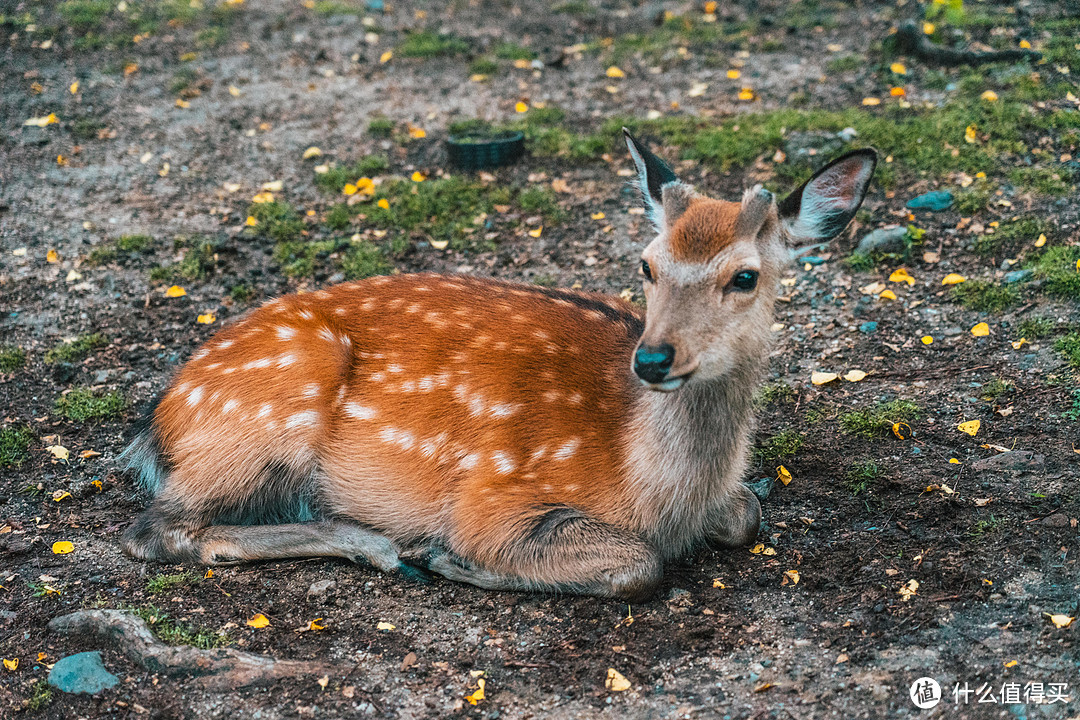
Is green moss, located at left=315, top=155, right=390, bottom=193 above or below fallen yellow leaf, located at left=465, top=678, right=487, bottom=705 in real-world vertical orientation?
above

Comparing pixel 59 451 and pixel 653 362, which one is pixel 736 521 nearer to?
pixel 653 362

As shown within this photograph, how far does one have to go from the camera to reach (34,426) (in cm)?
564

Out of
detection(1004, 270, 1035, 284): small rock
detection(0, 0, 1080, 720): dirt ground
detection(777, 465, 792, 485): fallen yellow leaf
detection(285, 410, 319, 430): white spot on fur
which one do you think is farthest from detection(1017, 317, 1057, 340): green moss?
detection(285, 410, 319, 430): white spot on fur

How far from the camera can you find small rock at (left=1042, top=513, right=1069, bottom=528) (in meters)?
4.20

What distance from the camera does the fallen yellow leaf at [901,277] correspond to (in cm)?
651

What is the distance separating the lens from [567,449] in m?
4.39

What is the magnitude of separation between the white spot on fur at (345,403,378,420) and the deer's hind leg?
87 centimetres

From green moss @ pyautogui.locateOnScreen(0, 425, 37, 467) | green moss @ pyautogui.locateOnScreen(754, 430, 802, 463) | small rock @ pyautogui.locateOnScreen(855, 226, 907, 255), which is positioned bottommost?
green moss @ pyautogui.locateOnScreen(0, 425, 37, 467)

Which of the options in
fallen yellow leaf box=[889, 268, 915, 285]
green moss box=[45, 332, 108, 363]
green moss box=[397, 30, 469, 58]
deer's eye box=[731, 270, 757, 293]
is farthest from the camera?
green moss box=[397, 30, 469, 58]

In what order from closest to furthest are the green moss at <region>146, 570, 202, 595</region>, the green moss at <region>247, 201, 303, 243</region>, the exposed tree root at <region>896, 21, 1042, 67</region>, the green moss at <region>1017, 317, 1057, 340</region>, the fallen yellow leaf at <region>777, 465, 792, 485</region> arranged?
1. the green moss at <region>146, 570, 202, 595</region>
2. the fallen yellow leaf at <region>777, 465, 792, 485</region>
3. the green moss at <region>1017, 317, 1057, 340</region>
4. the green moss at <region>247, 201, 303, 243</region>
5. the exposed tree root at <region>896, 21, 1042, 67</region>

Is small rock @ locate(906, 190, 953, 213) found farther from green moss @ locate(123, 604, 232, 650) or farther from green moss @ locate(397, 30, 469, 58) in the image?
green moss @ locate(123, 604, 232, 650)

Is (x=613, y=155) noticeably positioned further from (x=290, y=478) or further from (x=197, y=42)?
(x=197, y=42)

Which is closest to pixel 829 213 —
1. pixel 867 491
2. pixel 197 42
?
pixel 867 491

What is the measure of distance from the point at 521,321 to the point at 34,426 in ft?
9.83
